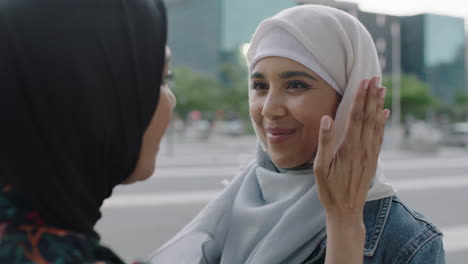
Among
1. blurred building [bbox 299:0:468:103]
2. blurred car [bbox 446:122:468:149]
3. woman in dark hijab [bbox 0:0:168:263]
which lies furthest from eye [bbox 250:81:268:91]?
blurred building [bbox 299:0:468:103]

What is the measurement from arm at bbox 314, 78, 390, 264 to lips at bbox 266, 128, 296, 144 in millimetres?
254

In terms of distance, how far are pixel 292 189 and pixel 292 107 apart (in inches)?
9.1

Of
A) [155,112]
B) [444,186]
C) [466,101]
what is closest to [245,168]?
[155,112]

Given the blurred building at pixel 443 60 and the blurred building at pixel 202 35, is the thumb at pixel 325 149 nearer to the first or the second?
the blurred building at pixel 443 60

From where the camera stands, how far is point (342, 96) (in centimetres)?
125

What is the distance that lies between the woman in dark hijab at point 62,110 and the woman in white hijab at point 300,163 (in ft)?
1.82

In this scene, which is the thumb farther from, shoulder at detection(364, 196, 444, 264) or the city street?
the city street

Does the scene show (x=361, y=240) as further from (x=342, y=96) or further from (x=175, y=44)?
(x=175, y=44)

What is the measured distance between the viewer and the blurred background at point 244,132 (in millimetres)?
4996

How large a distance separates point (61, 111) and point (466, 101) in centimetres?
4112

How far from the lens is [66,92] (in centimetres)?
69

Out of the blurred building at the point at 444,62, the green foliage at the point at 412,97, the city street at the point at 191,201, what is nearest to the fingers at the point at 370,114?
the city street at the point at 191,201

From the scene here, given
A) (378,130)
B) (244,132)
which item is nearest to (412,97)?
(244,132)

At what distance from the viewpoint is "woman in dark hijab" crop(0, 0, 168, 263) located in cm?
67
